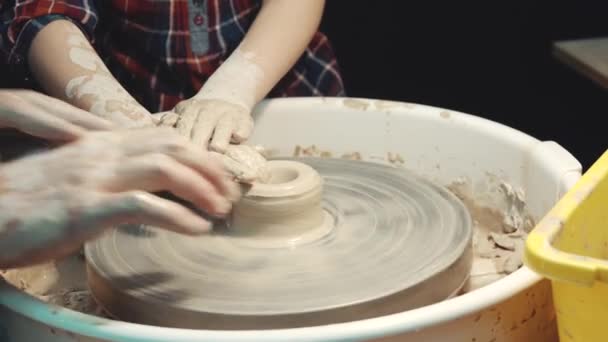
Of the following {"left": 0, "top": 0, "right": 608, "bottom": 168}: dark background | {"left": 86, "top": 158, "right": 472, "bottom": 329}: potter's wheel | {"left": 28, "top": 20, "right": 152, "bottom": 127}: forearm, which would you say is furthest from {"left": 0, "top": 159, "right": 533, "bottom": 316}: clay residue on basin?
{"left": 0, "top": 0, "right": 608, "bottom": 168}: dark background

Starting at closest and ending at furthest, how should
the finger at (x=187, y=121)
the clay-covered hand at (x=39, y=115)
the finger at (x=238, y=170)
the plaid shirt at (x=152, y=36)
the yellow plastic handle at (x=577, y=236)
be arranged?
the yellow plastic handle at (x=577, y=236) < the clay-covered hand at (x=39, y=115) < the finger at (x=238, y=170) < the finger at (x=187, y=121) < the plaid shirt at (x=152, y=36)

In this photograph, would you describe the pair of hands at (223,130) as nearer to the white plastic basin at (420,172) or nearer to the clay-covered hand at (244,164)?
the clay-covered hand at (244,164)

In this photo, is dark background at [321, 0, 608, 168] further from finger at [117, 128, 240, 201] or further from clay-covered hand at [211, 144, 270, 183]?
finger at [117, 128, 240, 201]

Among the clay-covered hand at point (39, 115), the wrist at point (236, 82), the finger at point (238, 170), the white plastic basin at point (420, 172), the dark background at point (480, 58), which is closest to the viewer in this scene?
the white plastic basin at point (420, 172)

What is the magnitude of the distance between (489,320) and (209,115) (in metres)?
→ 0.57

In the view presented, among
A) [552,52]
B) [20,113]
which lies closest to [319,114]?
[20,113]

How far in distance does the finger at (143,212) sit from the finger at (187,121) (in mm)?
398

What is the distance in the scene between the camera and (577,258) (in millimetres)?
819

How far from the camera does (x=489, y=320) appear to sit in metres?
0.98

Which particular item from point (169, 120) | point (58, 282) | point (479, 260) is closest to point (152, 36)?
point (169, 120)

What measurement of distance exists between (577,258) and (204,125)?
66 centimetres

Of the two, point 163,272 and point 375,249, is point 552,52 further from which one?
point 163,272

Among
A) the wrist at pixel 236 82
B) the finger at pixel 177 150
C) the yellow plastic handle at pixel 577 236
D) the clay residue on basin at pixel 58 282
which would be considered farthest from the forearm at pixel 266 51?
the yellow plastic handle at pixel 577 236

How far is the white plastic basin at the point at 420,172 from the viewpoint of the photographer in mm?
916
